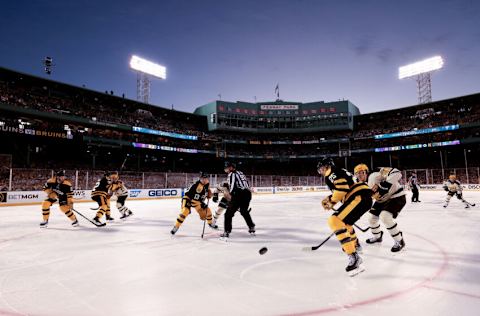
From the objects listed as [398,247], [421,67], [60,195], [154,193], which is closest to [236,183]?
[398,247]

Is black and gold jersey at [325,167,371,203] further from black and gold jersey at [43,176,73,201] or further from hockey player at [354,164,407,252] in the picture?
black and gold jersey at [43,176,73,201]

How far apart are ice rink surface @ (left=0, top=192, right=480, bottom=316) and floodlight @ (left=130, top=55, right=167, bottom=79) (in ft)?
136

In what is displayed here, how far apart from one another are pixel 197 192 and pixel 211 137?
1650 inches

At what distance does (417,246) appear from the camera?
16.9ft

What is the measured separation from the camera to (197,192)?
23.0 ft

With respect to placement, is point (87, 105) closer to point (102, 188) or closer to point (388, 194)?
→ point (102, 188)

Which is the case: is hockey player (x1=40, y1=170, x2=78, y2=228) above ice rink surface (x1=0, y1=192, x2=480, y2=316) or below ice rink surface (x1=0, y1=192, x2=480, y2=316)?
above

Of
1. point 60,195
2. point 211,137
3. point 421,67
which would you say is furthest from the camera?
point 211,137

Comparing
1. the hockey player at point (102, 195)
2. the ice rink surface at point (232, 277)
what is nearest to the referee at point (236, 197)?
the ice rink surface at point (232, 277)

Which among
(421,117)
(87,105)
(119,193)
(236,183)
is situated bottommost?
(119,193)

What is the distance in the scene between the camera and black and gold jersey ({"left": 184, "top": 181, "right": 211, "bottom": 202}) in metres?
6.89

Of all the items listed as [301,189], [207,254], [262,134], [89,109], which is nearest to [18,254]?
[207,254]

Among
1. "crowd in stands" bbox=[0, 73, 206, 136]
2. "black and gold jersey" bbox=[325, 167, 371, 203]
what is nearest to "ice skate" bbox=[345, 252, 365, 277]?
"black and gold jersey" bbox=[325, 167, 371, 203]

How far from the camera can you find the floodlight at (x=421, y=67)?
43406 millimetres
